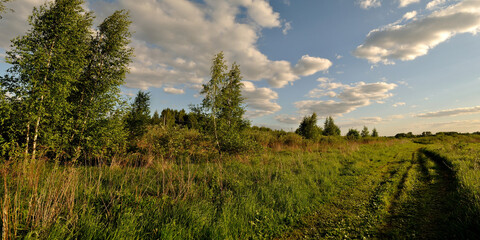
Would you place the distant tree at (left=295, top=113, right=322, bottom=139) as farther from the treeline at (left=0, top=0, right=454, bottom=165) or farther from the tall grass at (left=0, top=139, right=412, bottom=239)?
the tall grass at (left=0, top=139, right=412, bottom=239)

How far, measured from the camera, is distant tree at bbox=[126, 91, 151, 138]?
67.3 feet

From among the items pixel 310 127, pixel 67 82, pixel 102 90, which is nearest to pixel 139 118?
pixel 102 90

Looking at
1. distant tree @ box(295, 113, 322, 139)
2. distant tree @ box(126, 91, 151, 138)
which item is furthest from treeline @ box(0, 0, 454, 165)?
distant tree @ box(295, 113, 322, 139)

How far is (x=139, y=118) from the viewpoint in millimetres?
23297

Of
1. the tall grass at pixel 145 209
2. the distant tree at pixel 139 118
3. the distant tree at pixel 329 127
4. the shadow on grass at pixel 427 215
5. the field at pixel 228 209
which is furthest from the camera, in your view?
the distant tree at pixel 329 127

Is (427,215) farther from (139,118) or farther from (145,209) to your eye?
(139,118)

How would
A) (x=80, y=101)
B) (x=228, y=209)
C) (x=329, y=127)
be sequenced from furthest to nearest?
(x=329, y=127)
(x=80, y=101)
(x=228, y=209)

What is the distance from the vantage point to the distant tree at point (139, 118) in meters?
20.5

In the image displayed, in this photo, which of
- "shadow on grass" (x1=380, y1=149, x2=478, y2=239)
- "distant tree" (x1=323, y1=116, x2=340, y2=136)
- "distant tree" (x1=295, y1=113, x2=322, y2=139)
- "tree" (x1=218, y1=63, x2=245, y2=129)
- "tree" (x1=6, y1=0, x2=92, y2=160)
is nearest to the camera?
"shadow on grass" (x1=380, y1=149, x2=478, y2=239)

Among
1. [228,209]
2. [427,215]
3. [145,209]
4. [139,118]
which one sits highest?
[139,118]

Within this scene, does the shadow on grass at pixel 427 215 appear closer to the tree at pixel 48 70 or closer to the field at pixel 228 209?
→ the field at pixel 228 209

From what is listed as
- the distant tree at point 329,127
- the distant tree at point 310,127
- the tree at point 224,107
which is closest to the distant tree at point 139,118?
the tree at point 224,107

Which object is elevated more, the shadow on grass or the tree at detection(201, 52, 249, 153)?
the tree at detection(201, 52, 249, 153)

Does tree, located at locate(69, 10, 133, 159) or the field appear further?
tree, located at locate(69, 10, 133, 159)
